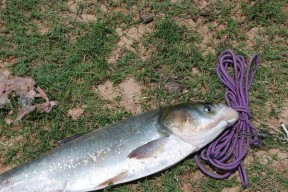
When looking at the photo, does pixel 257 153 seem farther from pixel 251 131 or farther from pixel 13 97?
pixel 13 97

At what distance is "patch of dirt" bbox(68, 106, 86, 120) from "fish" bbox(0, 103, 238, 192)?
764 millimetres

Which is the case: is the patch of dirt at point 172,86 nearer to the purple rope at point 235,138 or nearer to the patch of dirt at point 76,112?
the purple rope at point 235,138

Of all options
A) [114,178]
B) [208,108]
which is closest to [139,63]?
[208,108]

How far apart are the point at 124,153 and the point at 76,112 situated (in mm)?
1130

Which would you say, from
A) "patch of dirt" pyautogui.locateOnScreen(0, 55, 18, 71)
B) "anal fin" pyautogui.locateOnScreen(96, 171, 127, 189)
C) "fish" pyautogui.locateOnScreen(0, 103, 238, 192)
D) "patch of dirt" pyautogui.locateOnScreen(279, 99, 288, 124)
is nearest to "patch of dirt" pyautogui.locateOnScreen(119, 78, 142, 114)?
"fish" pyautogui.locateOnScreen(0, 103, 238, 192)

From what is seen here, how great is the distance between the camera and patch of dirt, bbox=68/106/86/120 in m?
5.85

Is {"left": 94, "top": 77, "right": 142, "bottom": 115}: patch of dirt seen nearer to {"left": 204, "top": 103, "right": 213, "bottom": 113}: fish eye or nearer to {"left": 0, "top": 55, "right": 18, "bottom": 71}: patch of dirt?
{"left": 204, "top": 103, "right": 213, "bottom": 113}: fish eye

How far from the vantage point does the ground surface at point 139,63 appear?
5551 mm

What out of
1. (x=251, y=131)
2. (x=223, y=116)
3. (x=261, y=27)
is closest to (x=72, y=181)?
(x=223, y=116)

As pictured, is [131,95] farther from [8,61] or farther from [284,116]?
[284,116]

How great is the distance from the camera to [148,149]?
501cm

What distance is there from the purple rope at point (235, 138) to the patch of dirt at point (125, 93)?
104 centimetres

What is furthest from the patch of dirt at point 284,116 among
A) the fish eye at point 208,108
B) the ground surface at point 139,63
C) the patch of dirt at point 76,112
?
the patch of dirt at point 76,112

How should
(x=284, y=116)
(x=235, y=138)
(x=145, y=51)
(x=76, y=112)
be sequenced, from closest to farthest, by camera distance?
1. (x=235, y=138)
2. (x=284, y=116)
3. (x=76, y=112)
4. (x=145, y=51)
